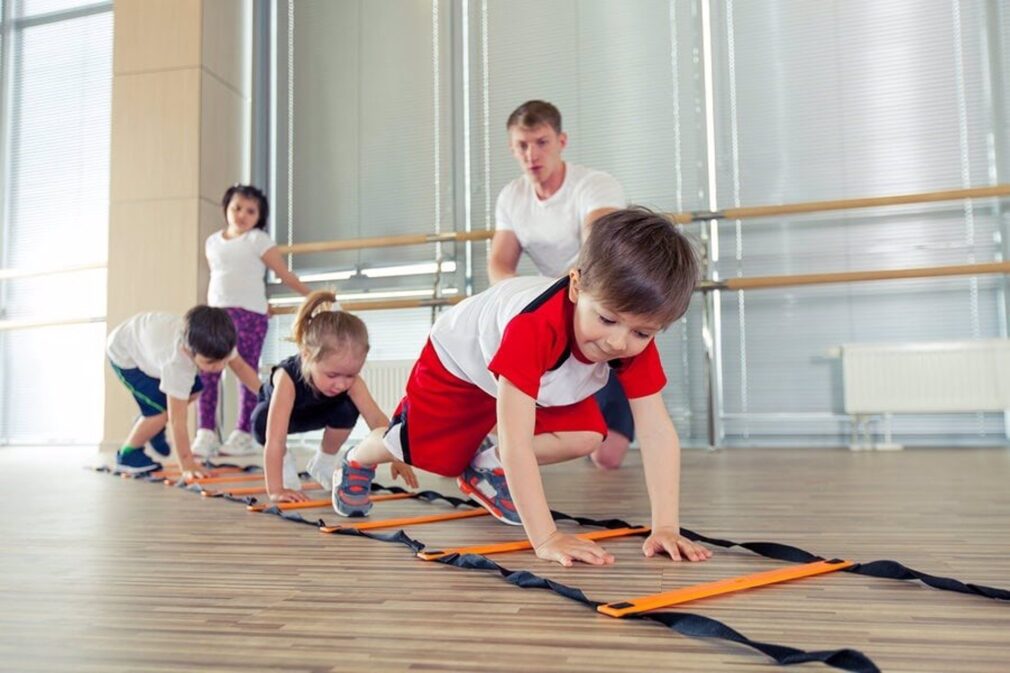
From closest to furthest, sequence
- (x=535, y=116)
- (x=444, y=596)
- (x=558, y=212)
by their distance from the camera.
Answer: (x=444, y=596)
(x=535, y=116)
(x=558, y=212)

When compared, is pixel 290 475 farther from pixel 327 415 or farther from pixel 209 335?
pixel 209 335

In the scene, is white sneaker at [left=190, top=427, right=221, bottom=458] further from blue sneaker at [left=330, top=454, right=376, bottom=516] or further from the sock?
the sock

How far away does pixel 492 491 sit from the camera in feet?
5.06

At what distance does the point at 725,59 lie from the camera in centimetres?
381

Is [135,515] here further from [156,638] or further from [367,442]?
[156,638]

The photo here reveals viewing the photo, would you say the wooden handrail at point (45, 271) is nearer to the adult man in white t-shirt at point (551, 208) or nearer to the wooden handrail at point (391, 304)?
the wooden handrail at point (391, 304)

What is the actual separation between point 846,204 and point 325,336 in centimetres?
224

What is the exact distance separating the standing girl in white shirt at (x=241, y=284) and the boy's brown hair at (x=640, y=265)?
241 centimetres

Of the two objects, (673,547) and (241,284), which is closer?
(673,547)

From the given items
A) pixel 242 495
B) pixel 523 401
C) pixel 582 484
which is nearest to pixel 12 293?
pixel 242 495

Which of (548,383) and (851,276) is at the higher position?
(851,276)

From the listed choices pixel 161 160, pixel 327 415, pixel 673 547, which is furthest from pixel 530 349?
pixel 161 160

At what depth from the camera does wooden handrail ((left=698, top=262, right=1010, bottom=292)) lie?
3.10 meters

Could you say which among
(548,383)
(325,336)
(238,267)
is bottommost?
(548,383)
